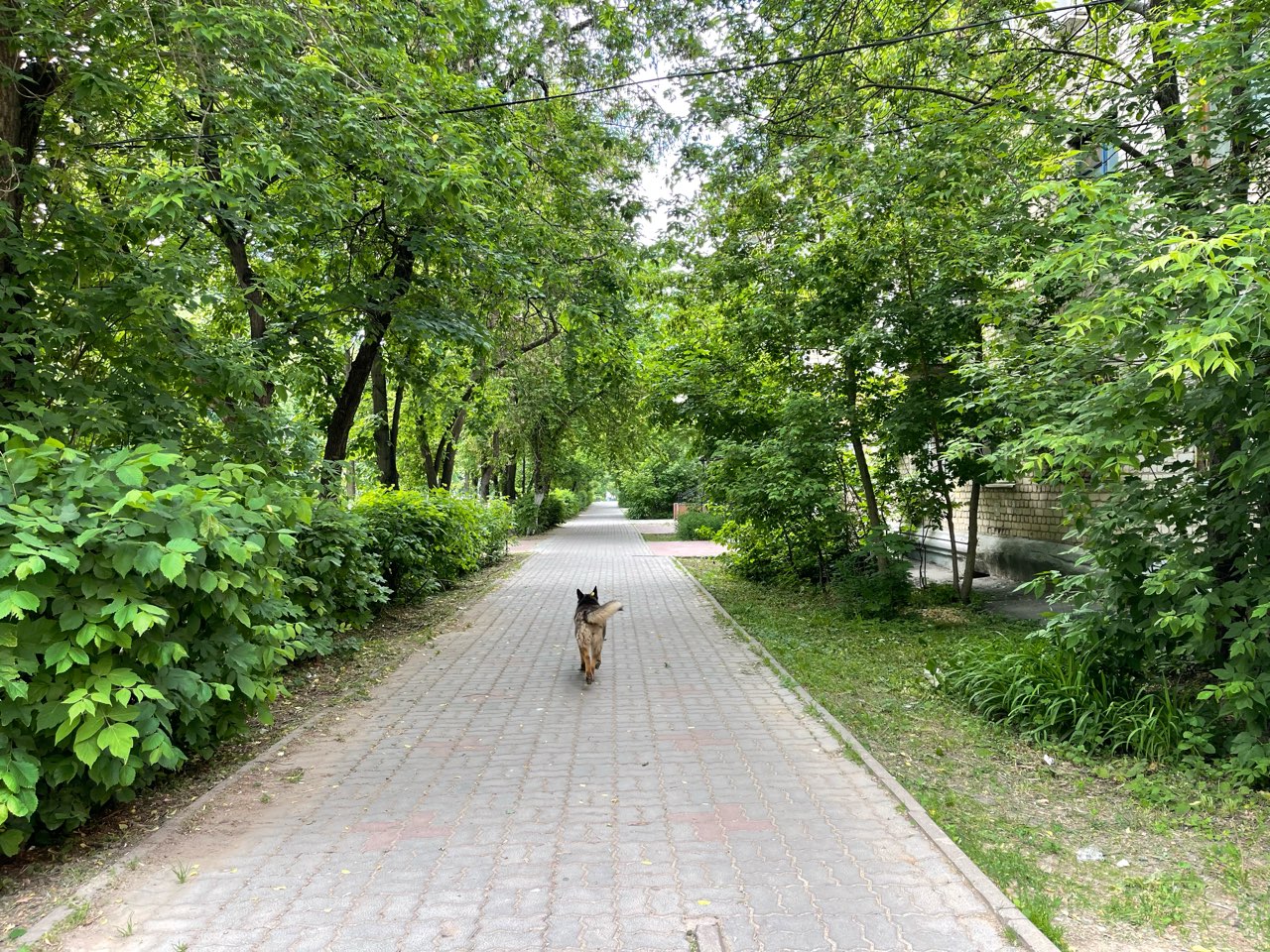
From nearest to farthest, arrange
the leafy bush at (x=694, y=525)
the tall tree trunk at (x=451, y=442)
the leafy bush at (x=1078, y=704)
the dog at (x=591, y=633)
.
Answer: the leafy bush at (x=1078, y=704) → the dog at (x=591, y=633) → the tall tree trunk at (x=451, y=442) → the leafy bush at (x=694, y=525)

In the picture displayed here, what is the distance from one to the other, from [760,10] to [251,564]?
25.3 feet

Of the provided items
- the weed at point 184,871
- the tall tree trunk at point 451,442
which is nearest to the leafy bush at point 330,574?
the weed at point 184,871

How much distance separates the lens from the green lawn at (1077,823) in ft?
9.96

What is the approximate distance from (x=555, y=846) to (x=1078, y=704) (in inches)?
155

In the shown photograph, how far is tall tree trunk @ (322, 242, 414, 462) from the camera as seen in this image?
827 cm

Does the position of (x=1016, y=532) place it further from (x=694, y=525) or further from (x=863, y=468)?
(x=694, y=525)

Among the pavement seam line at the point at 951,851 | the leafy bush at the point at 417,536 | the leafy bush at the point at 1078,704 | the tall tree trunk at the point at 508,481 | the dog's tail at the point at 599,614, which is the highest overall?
the tall tree trunk at the point at 508,481

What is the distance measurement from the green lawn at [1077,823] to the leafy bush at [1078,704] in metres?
0.18

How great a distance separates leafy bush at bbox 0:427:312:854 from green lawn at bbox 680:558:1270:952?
3.98 m

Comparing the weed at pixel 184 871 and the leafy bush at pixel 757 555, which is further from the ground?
the leafy bush at pixel 757 555

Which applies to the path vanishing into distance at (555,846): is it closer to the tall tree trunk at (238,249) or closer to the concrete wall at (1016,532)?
the tall tree trunk at (238,249)

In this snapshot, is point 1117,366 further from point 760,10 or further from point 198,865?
point 198,865

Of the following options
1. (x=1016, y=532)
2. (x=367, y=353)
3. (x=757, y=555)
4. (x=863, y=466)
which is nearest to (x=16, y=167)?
(x=367, y=353)

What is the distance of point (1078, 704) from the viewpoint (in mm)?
5207
